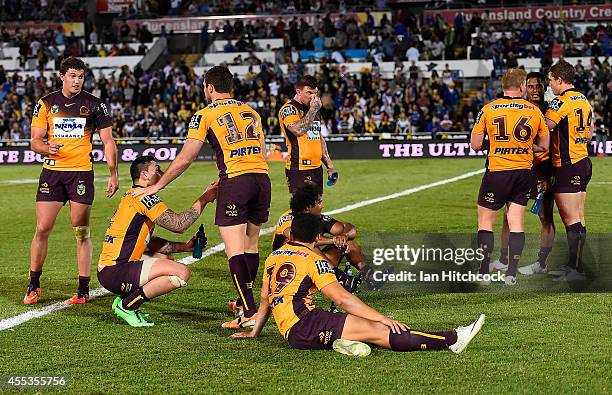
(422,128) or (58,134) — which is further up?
(58,134)

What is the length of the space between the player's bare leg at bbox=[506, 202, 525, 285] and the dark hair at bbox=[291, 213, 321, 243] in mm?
3003

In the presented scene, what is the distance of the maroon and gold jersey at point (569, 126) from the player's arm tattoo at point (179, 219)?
408 centimetres

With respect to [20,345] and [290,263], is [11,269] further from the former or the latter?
[290,263]

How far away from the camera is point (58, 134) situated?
9.78m

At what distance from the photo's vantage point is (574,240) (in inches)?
408

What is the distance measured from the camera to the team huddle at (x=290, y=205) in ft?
23.9

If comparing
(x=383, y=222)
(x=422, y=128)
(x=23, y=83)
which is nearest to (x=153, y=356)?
(x=383, y=222)

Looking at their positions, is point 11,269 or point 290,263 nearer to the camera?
point 290,263

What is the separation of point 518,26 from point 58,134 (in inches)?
1232

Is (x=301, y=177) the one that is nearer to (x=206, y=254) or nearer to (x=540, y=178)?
(x=206, y=254)

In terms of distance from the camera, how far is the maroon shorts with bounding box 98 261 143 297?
28.1 feet

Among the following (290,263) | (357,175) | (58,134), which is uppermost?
(58,134)

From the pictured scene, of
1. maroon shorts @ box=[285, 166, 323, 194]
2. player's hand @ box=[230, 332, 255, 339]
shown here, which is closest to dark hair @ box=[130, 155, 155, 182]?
player's hand @ box=[230, 332, 255, 339]

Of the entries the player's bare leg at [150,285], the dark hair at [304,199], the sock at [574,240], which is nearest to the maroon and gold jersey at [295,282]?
the dark hair at [304,199]
